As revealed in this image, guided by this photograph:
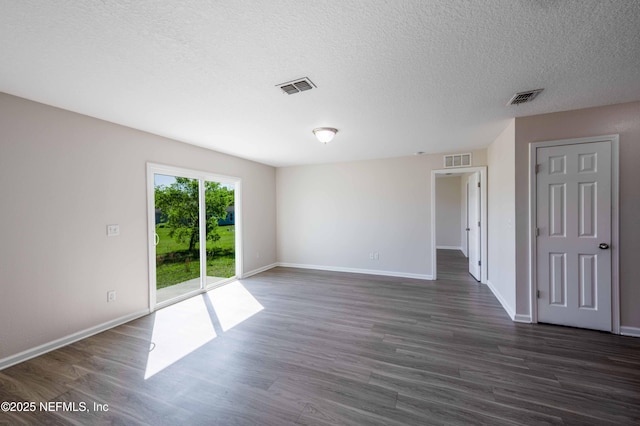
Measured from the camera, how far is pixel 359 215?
5.48 metres

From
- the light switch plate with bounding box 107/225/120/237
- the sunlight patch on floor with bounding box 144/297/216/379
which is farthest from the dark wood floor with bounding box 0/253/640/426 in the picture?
the light switch plate with bounding box 107/225/120/237

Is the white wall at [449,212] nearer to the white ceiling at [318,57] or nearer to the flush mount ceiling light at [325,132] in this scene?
the white ceiling at [318,57]

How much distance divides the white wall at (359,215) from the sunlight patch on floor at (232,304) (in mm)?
2039

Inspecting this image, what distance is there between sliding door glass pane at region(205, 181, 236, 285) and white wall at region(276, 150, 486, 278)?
145 cm

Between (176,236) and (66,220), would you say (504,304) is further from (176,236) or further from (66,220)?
(66,220)

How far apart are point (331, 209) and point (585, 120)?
4185mm

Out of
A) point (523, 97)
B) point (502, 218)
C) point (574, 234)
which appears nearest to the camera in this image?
point (523, 97)

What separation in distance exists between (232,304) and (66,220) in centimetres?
221

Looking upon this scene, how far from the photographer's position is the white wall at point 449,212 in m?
8.51

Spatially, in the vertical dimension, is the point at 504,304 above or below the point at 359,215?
below

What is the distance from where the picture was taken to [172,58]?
1.77 m

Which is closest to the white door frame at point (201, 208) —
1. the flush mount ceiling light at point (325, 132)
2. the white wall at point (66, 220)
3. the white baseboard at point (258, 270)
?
the white wall at point (66, 220)

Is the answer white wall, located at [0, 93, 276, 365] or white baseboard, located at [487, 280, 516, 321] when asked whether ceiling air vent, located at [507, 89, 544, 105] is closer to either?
white baseboard, located at [487, 280, 516, 321]

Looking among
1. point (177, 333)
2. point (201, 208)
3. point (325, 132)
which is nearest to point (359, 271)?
point (325, 132)
